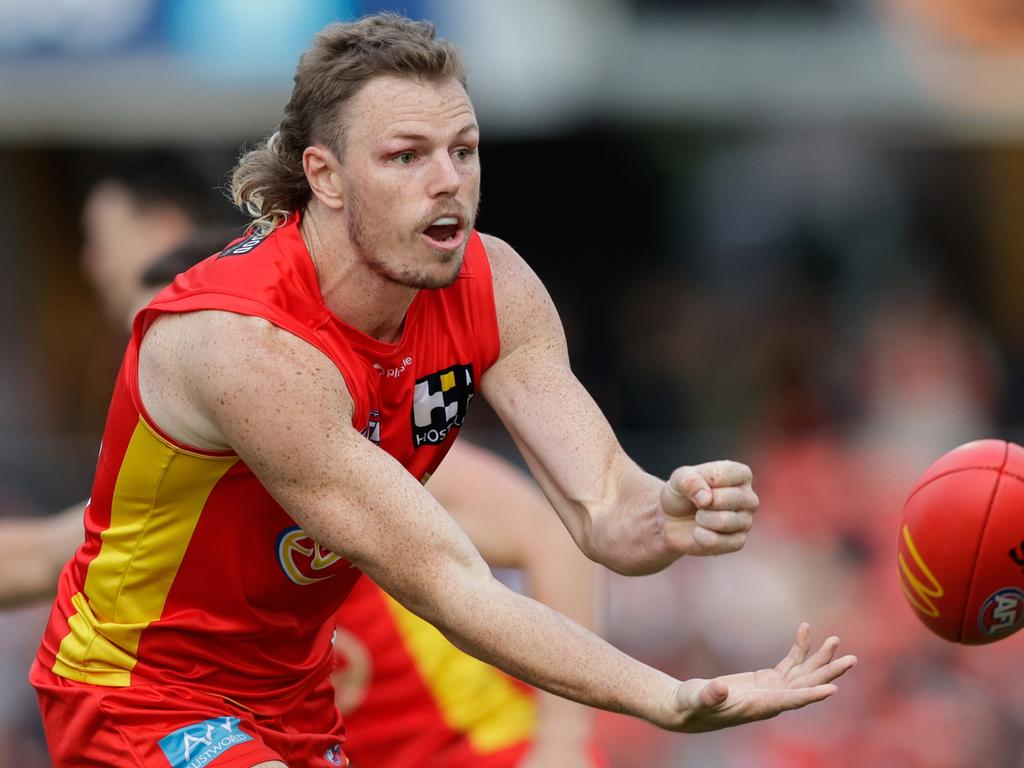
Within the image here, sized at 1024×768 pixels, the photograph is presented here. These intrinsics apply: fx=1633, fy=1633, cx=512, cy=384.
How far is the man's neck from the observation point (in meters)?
3.90

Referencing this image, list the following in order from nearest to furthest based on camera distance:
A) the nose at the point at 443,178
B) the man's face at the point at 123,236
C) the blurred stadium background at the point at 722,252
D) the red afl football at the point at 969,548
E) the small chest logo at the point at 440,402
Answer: the nose at the point at 443,178 < the small chest logo at the point at 440,402 < the red afl football at the point at 969,548 < the man's face at the point at 123,236 < the blurred stadium background at the point at 722,252

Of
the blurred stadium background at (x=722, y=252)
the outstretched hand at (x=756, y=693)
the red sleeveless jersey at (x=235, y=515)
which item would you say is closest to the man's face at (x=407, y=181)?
the red sleeveless jersey at (x=235, y=515)

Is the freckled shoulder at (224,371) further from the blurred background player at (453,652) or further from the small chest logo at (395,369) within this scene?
the blurred background player at (453,652)

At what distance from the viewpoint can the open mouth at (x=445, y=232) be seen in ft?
12.7

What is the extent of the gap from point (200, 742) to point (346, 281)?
1166 millimetres

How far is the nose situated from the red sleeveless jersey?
0.36m

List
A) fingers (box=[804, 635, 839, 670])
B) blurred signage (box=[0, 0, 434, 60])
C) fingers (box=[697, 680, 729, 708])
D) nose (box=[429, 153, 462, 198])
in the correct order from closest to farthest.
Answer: fingers (box=[697, 680, 729, 708]) → fingers (box=[804, 635, 839, 670]) → nose (box=[429, 153, 462, 198]) → blurred signage (box=[0, 0, 434, 60])

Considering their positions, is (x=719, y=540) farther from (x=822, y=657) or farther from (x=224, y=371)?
(x=224, y=371)

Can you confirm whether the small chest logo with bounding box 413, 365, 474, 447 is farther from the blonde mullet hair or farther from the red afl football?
the red afl football

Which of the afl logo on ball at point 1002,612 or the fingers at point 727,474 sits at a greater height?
the fingers at point 727,474

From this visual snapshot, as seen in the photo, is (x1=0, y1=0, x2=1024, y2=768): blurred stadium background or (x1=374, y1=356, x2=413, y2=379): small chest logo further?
(x1=0, y1=0, x2=1024, y2=768): blurred stadium background

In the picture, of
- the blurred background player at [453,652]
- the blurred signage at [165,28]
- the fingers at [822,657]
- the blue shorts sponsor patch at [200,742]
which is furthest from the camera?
the blurred signage at [165,28]

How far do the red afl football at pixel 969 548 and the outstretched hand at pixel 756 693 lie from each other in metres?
0.95

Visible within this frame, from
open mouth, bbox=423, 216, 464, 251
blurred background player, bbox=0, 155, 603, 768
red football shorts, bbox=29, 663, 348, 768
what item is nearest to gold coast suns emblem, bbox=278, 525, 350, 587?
red football shorts, bbox=29, 663, 348, 768
